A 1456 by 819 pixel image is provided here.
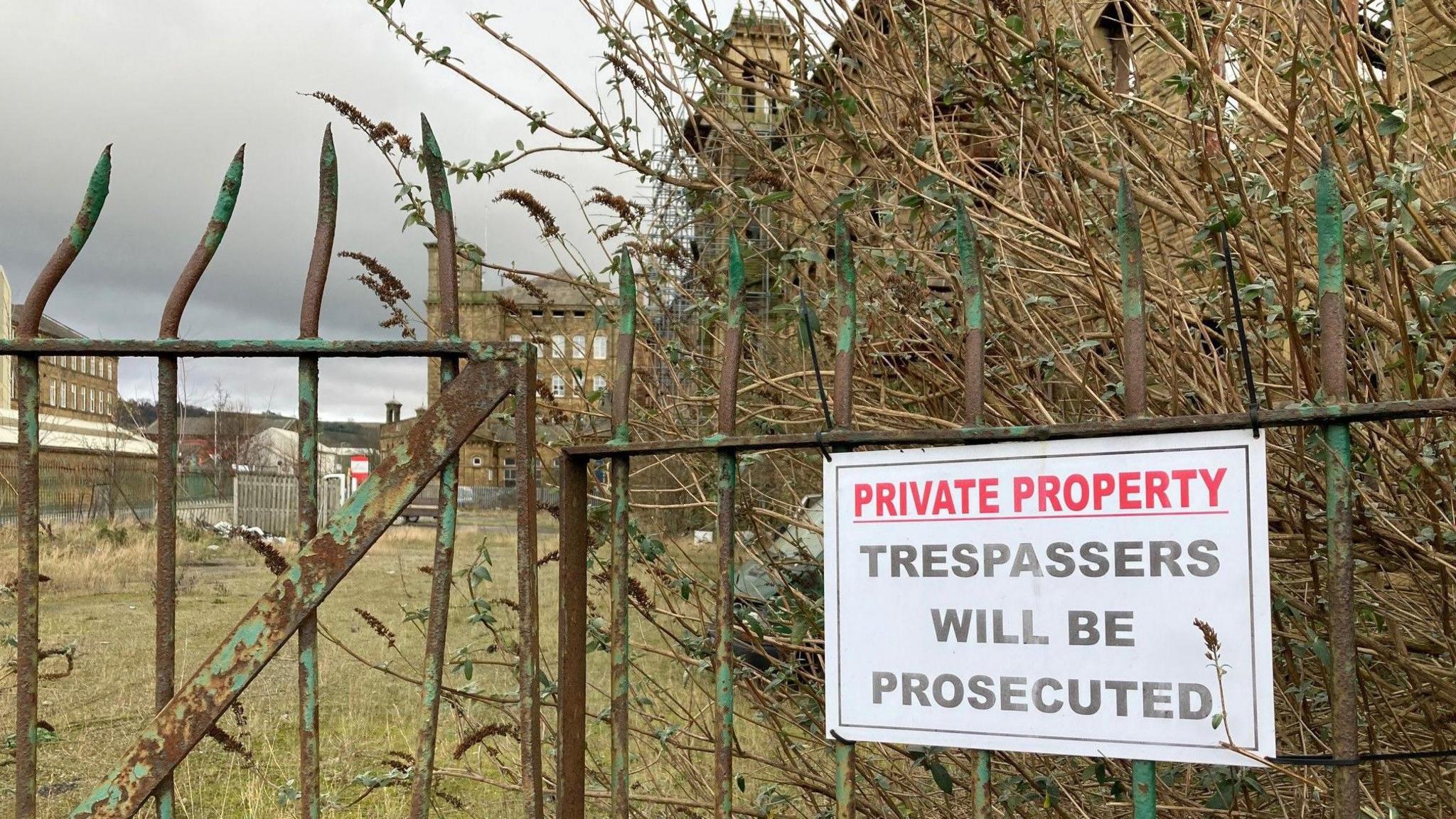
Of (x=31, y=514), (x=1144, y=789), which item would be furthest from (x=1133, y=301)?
(x=31, y=514)

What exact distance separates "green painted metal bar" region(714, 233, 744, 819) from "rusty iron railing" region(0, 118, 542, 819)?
1.15 ft

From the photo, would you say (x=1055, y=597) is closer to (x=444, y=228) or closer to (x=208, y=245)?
(x=444, y=228)

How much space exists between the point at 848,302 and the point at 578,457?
25.7 inches

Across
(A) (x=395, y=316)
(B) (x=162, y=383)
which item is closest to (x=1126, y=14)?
(A) (x=395, y=316)

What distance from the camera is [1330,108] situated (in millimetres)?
2305

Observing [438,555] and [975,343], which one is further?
[438,555]

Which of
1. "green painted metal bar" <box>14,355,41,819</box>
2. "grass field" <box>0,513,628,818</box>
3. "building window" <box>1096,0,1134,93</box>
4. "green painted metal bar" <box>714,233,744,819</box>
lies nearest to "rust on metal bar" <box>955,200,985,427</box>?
"green painted metal bar" <box>714,233,744,819</box>

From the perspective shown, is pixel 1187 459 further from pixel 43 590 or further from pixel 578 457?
pixel 43 590

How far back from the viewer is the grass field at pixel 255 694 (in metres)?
4.64

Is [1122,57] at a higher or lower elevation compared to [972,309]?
higher

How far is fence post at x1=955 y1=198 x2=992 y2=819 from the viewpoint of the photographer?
1.66 meters

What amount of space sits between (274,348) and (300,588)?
46 centimetres

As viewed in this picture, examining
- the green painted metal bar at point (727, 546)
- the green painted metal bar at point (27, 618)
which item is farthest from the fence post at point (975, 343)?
the green painted metal bar at point (27, 618)

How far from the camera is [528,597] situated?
6.02 feet
